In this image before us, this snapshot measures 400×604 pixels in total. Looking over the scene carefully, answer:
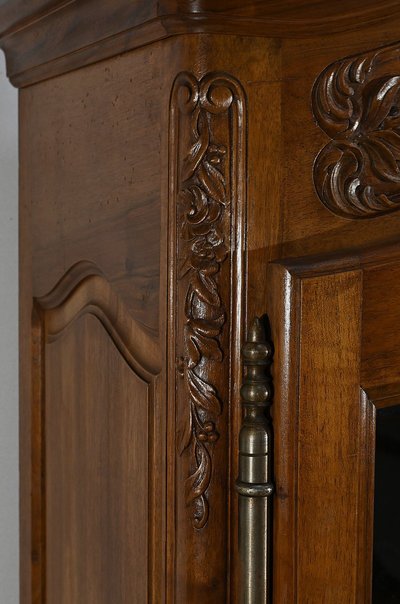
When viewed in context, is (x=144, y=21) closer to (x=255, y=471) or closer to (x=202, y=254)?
(x=202, y=254)

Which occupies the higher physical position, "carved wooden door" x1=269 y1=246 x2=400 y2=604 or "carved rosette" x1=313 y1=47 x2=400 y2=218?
"carved rosette" x1=313 y1=47 x2=400 y2=218

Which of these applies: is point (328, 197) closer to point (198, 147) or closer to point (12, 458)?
point (198, 147)

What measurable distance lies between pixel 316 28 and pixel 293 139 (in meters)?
0.10

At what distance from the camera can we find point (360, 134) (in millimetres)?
921

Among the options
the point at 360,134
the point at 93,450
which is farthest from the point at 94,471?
the point at 360,134

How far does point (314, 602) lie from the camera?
3.02 feet

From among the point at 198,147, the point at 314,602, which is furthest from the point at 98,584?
the point at 198,147

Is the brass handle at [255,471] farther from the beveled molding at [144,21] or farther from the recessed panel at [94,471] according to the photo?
the beveled molding at [144,21]

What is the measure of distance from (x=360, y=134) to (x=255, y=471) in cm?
33

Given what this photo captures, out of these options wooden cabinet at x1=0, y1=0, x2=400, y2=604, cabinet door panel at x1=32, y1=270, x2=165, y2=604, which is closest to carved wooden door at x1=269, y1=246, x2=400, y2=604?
wooden cabinet at x1=0, y1=0, x2=400, y2=604

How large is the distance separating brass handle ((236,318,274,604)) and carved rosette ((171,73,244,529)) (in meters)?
0.03

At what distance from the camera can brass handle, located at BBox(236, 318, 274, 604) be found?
89 centimetres

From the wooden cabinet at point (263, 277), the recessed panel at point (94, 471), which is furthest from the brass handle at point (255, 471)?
the recessed panel at point (94, 471)

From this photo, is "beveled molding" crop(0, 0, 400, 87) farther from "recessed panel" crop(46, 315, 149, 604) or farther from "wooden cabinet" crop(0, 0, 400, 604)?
"recessed panel" crop(46, 315, 149, 604)
